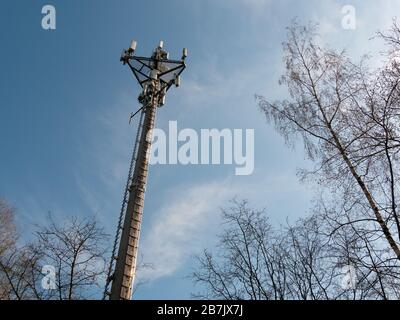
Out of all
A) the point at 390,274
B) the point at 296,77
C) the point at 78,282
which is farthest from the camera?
the point at 296,77

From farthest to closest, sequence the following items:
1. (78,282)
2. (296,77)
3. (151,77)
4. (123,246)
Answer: (151,77) < (296,77) < (78,282) < (123,246)

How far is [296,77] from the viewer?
40.2 ft
